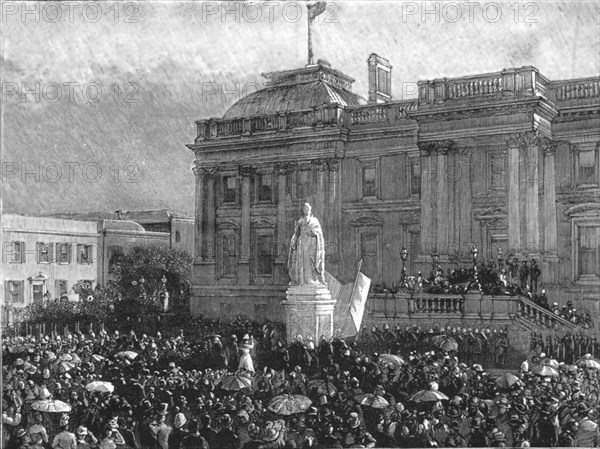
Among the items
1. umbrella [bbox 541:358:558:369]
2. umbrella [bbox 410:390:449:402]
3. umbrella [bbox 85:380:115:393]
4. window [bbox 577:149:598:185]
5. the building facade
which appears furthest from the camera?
the building facade

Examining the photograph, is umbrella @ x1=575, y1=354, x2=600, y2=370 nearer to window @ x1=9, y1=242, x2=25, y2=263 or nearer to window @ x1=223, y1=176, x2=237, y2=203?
window @ x1=223, y1=176, x2=237, y2=203

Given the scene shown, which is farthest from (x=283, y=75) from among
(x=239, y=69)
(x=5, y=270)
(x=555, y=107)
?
(x=5, y=270)

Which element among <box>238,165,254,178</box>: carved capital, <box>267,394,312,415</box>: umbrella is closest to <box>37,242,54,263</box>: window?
<box>238,165,254,178</box>: carved capital

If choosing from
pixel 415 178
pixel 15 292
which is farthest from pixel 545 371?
pixel 15 292

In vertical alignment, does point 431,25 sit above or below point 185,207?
above

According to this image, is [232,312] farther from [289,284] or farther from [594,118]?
[594,118]

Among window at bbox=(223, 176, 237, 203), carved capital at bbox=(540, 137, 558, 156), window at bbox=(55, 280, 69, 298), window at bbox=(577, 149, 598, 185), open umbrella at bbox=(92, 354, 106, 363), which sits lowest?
open umbrella at bbox=(92, 354, 106, 363)
